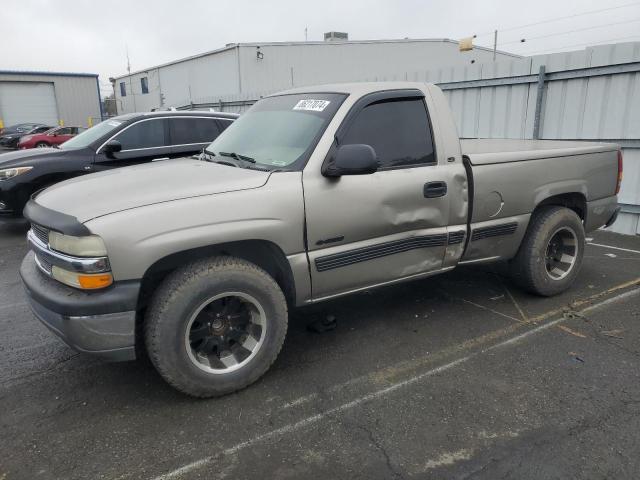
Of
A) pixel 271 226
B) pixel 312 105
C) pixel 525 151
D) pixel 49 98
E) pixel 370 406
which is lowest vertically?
pixel 370 406

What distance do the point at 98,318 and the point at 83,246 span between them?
39 centimetres

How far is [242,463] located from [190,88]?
30.2 metres

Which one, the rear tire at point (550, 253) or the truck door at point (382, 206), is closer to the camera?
the truck door at point (382, 206)

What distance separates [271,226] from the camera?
293 cm

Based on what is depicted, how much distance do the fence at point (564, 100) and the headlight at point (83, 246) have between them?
697 cm

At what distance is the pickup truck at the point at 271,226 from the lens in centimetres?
261

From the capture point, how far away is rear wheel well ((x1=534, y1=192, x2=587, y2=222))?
4.45 m

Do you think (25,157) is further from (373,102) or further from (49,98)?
(49,98)

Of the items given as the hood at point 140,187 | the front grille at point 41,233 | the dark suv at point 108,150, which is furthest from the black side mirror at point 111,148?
the front grille at point 41,233

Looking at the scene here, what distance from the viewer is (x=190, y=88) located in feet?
97.2

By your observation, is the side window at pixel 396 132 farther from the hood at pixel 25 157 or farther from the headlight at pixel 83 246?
the hood at pixel 25 157

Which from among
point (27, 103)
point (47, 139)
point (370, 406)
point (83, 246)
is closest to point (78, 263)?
point (83, 246)

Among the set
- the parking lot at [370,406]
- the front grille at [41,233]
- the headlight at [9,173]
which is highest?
the front grille at [41,233]

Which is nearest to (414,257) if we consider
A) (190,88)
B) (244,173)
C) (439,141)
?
(439,141)
